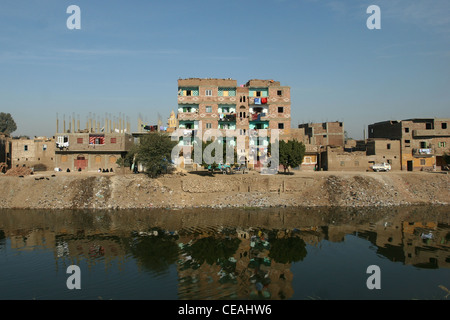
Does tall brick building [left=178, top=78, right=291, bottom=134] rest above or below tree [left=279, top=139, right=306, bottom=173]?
above

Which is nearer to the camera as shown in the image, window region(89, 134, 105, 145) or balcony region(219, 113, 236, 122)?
window region(89, 134, 105, 145)

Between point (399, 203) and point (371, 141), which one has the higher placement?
point (371, 141)

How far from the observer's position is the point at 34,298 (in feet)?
60.7

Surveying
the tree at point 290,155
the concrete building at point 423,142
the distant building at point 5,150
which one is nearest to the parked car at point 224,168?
the tree at point 290,155

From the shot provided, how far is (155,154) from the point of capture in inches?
1934

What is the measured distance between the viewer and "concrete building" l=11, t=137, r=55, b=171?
60.2 meters

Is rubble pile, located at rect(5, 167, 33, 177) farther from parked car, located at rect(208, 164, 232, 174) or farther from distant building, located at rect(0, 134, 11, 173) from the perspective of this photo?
parked car, located at rect(208, 164, 232, 174)

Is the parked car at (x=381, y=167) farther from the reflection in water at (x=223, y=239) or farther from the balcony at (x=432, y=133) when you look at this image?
the reflection in water at (x=223, y=239)

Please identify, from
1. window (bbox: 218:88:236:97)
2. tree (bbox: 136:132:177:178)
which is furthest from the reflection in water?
window (bbox: 218:88:236:97)

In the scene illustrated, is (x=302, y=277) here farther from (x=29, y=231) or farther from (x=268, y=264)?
(x=29, y=231)

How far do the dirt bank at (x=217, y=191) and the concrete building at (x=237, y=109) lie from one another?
14.2 meters

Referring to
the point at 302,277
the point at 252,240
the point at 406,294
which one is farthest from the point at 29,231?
the point at 406,294

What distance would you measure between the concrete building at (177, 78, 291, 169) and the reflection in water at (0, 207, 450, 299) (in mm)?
22463
